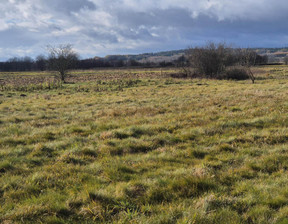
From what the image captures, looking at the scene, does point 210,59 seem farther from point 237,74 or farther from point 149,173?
point 149,173

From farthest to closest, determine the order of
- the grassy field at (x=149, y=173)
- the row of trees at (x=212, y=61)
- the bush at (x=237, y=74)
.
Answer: the row of trees at (x=212, y=61) < the bush at (x=237, y=74) < the grassy field at (x=149, y=173)

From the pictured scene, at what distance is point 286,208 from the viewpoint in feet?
11.1

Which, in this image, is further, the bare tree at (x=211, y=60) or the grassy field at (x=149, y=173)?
the bare tree at (x=211, y=60)

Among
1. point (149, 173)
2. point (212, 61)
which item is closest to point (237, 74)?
point (212, 61)

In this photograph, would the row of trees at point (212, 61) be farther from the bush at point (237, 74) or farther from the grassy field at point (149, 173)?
the grassy field at point (149, 173)

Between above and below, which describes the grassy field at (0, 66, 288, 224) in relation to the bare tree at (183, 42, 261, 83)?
below

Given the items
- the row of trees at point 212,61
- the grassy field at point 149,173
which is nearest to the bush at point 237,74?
the row of trees at point 212,61

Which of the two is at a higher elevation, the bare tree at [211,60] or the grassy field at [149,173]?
the bare tree at [211,60]

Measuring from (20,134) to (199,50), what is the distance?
3945cm

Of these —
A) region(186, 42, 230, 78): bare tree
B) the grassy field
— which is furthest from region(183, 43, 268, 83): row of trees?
the grassy field

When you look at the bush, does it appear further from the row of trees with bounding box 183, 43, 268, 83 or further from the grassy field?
the grassy field

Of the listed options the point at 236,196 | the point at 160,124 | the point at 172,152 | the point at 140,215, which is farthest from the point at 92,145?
the point at 236,196

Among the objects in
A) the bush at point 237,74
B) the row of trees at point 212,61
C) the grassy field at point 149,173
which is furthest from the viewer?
the row of trees at point 212,61

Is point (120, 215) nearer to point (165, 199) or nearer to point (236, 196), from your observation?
point (165, 199)
